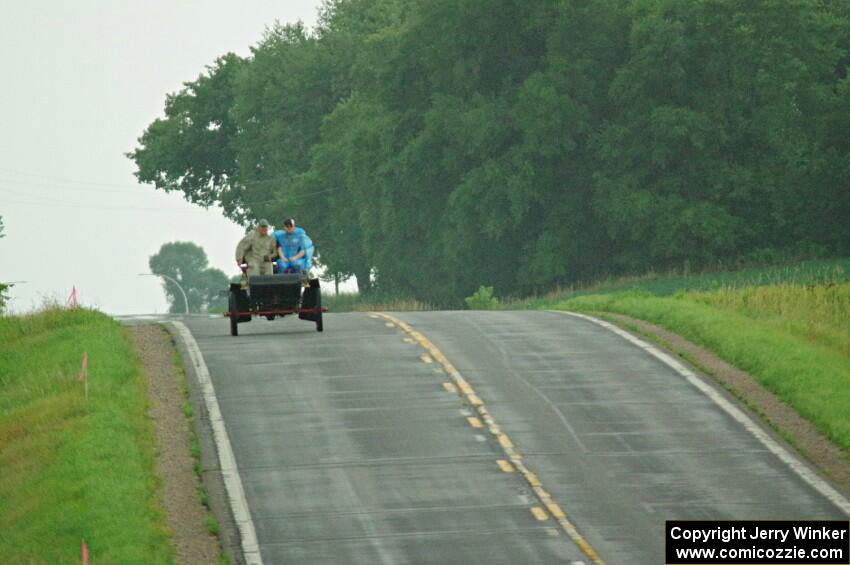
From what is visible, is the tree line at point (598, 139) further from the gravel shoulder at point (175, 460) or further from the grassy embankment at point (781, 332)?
the gravel shoulder at point (175, 460)

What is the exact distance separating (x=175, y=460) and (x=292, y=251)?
10.4 m

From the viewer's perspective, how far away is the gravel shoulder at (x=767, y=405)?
20.7 metres

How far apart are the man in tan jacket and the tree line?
34384 mm

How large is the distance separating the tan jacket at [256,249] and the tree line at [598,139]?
34.4 meters

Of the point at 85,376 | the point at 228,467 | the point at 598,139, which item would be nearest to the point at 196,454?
the point at 228,467

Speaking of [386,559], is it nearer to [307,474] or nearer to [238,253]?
[307,474]

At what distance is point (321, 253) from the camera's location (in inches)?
3531

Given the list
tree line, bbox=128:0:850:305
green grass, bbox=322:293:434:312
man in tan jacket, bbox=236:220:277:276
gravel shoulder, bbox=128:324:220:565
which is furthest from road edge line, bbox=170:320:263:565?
green grass, bbox=322:293:434:312

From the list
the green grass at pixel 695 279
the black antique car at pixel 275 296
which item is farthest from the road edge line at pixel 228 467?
the green grass at pixel 695 279

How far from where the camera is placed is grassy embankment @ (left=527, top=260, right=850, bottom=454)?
24.0 m

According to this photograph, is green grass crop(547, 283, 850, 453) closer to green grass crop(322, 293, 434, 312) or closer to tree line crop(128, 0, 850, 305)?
tree line crop(128, 0, 850, 305)

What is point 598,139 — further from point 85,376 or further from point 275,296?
point 85,376

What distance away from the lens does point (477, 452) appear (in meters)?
21.2

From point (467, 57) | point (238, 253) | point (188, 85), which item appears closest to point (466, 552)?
point (238, 253)
